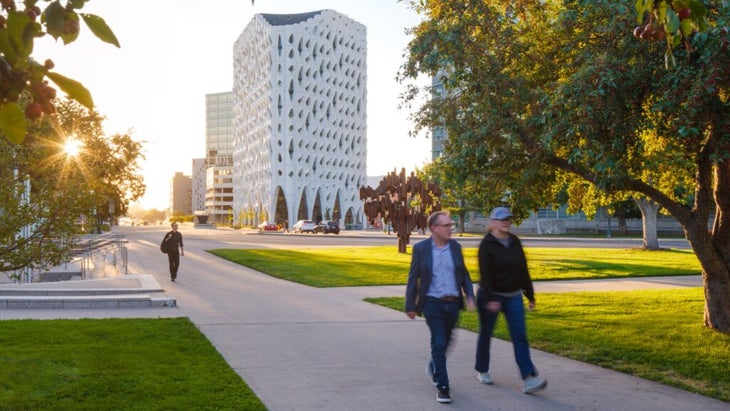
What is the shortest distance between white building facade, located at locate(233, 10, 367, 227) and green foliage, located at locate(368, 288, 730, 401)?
4362 inches

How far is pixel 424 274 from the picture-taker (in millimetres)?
6891

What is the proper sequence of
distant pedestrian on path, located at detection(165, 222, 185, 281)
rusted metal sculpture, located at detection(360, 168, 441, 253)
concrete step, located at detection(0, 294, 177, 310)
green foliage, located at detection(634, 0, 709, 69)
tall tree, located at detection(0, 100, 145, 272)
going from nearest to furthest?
green foliage, located at detection(634, 0, 709, 69), tall tree, located at detection(0, 100, 145, 272), concrete step, located at detection(0, 294, 177, 310), distant pedestrian on path, located at detection(165, 222, 185, 281), rusted metal sculpture, located at detection(360, 168, 441, 253)

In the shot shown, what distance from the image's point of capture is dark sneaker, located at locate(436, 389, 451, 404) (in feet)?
21.6

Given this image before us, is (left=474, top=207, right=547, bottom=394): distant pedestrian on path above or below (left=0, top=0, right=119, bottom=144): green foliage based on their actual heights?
below

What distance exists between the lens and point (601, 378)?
25.5 feet

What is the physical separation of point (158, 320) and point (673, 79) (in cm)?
871

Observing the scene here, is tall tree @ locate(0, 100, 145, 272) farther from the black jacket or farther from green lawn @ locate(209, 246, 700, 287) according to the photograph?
green lawn @ locate(209, 246, 700, 287)

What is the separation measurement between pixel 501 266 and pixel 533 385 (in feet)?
3.94

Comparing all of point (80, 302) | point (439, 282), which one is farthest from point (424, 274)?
point (80, 302)

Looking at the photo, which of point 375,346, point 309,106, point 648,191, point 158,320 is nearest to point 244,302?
point 158,320

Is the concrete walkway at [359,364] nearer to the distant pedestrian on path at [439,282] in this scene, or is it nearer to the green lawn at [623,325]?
the green lawn at [623,325]

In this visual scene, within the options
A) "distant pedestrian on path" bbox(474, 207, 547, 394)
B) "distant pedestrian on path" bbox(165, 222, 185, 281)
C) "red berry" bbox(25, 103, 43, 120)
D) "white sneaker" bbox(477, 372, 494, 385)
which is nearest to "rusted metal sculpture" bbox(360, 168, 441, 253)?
"distant pedestrian on path" bbox(165, 222, 185, 281)

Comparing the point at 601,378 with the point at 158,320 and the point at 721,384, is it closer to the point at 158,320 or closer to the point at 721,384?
the point at 721,384

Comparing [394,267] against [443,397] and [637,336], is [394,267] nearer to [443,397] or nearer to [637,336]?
[637,336]
